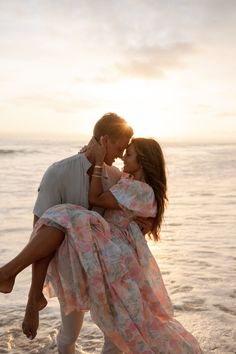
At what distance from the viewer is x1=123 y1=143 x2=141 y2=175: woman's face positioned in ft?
13.1

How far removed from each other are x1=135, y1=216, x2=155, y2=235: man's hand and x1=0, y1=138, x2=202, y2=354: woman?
0.08 meters

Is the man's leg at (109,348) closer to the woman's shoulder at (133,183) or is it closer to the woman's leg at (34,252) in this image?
the woman's leg at (34,252)

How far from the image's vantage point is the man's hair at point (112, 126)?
388 cm

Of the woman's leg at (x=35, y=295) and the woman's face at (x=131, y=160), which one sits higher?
the woman's face at (x=131, y=160)

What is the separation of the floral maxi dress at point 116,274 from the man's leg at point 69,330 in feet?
0.59

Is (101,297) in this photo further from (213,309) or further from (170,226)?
(170,226)

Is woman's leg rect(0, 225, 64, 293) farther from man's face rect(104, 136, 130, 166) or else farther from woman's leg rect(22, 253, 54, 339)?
man's face rect(104, 136, 130, 166)

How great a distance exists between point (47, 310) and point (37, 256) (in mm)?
2389

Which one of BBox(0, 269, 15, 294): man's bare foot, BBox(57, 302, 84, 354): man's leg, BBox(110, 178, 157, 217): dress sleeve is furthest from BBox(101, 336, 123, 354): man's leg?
BBox(110, 178, 157, 217): dress sleeve

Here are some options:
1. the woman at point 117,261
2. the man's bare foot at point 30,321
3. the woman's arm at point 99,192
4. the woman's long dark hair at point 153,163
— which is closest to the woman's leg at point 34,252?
the woman at point 117,261

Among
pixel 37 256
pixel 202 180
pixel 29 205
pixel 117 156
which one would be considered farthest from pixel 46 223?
pixel 202 180

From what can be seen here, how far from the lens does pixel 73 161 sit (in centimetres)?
391

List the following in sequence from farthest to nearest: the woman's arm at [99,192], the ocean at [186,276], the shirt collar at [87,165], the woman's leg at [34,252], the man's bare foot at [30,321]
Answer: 1. the ocean at [186,276]
2. the shirt collar at [87,165]
3. the woman's arm at [99,192]
4. the man's bare foot at [30,321]
5. the woman's leg at [34,252]

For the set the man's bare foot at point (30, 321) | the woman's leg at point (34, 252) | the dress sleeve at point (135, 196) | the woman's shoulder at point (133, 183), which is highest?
the woman's shoulder at point (133, 183)
